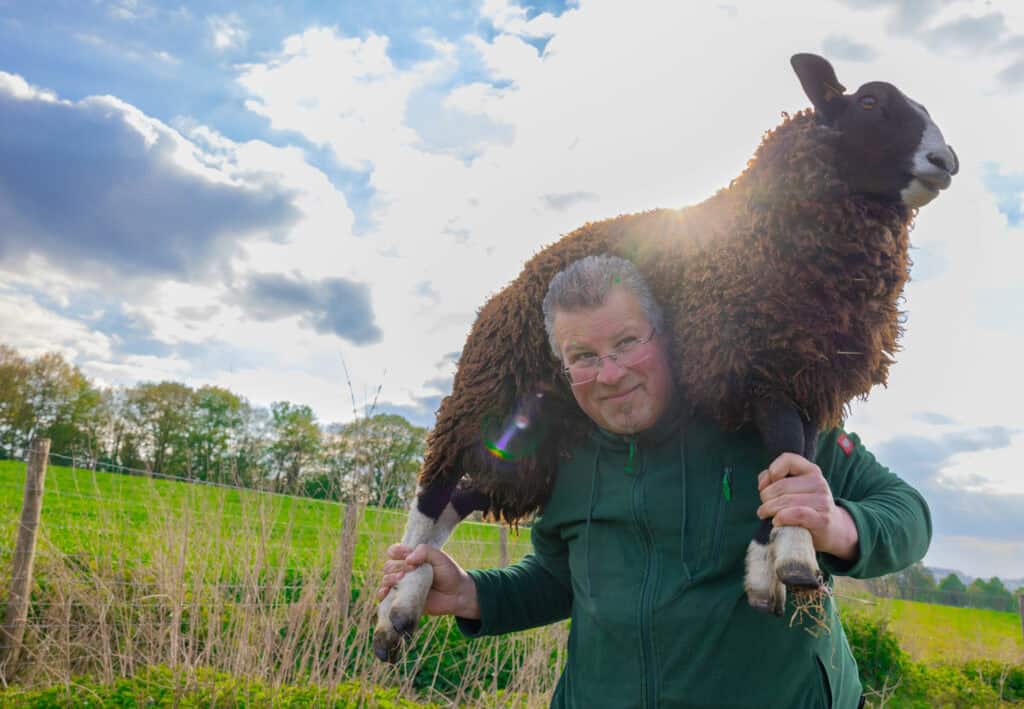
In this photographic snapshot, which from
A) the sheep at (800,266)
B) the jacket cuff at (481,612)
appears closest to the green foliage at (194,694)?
the jacket cuff at (481,612)

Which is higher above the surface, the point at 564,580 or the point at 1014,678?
the point at 564,580

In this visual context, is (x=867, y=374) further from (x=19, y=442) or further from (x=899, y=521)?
(x=19, y=442)

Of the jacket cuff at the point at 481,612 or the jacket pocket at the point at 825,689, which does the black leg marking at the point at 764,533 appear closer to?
the jacket pocket at the point at 825,689

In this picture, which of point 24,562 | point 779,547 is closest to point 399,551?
point 779,547

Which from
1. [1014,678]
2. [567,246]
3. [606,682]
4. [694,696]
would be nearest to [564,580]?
[606,682]

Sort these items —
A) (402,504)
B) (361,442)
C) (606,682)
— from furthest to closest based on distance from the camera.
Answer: (402,504)
(361,442)
(606,682)

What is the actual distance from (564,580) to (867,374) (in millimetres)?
1080

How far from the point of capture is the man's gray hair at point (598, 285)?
5.83 feet

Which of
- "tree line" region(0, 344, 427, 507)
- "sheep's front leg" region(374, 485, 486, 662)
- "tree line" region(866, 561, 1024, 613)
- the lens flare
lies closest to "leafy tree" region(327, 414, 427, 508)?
"tree line" region(0, 344, 427, 507)

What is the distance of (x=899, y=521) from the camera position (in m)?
1.59

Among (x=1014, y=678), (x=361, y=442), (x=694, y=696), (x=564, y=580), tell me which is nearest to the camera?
(x=694, y=696)

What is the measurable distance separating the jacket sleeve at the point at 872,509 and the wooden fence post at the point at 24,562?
6.16 m

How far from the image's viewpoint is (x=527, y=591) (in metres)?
2.20

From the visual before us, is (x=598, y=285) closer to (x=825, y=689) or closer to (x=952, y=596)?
(x=825, y=689)
